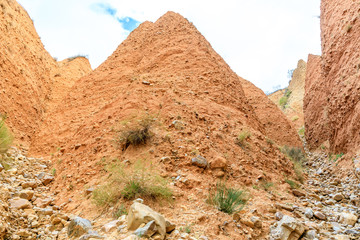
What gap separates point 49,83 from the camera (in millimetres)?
10336

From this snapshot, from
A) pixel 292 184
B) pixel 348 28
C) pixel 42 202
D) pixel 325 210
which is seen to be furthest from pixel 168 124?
pixel 348 28

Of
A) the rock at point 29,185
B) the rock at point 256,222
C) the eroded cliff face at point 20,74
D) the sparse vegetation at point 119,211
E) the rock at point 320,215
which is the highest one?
the eroded cliff face at point 20,74

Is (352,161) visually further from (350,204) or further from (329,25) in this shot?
(329,25)

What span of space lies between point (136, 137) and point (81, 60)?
1194 cm

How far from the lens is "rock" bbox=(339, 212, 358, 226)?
167 inches

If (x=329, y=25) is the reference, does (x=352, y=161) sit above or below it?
below

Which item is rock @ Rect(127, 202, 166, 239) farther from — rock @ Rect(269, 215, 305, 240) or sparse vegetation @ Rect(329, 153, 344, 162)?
sparse vegetation @ Rect(329, 153, 344, 162)

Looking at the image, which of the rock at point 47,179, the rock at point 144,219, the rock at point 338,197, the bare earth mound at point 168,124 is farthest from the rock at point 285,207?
the rock at point 47,179

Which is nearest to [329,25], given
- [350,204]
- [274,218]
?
[350,204]

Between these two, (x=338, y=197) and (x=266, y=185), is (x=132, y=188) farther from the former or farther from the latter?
(x=338, y=197)

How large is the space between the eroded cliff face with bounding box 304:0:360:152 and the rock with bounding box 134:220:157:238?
6441mm

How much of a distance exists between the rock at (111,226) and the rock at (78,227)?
0.21 meters

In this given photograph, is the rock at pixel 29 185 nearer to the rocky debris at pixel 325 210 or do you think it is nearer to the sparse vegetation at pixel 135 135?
the sparse vegetation at pixel 135 135

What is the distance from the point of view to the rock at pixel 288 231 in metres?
3.48
